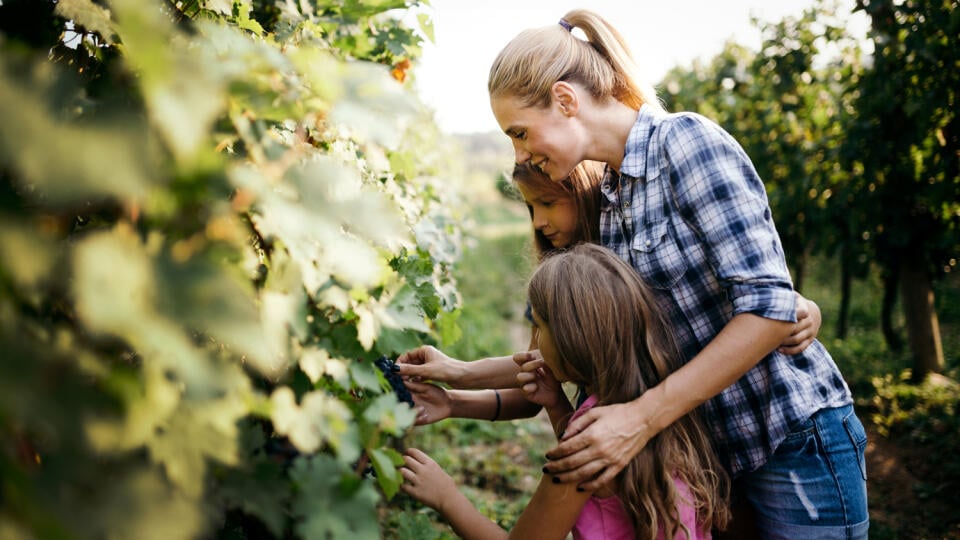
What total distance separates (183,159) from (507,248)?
76.0ft

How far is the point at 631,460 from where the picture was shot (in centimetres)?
171

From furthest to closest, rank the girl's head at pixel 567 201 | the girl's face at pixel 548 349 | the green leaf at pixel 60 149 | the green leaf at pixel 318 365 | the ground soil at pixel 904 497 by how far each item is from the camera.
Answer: the ground soil at pixel 904 497, the girl's head at pixel 567 201, the girl's face at pixel 548 349, the green leaf at pixel 318 365, the green leaf at pixel 60 149

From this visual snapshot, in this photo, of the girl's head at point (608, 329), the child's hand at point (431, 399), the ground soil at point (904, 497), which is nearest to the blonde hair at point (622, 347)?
the girl's head at point (608, 329)

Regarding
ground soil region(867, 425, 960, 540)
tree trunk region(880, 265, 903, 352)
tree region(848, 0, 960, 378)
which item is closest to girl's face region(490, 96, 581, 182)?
ground soil region(867, 425, 960, 540)

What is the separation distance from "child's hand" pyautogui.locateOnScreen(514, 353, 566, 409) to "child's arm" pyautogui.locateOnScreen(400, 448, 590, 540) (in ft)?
1.37

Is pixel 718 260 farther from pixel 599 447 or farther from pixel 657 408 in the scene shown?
pixel 599 447

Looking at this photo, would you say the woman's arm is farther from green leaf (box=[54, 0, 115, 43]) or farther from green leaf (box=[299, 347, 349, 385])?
green leaf (box=[54, 0, 115, 43])

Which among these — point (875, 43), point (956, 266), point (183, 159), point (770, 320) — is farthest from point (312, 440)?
point (956, 266)

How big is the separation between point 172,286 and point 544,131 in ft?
5.28

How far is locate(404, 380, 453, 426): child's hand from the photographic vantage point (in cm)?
210

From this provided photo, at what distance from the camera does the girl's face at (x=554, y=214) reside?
245cm

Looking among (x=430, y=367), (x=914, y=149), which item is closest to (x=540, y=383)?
(x=430, y=367)

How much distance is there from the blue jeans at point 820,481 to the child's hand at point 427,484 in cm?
92

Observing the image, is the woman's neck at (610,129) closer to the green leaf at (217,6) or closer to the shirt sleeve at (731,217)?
the shirt sleeve at (731,217)
